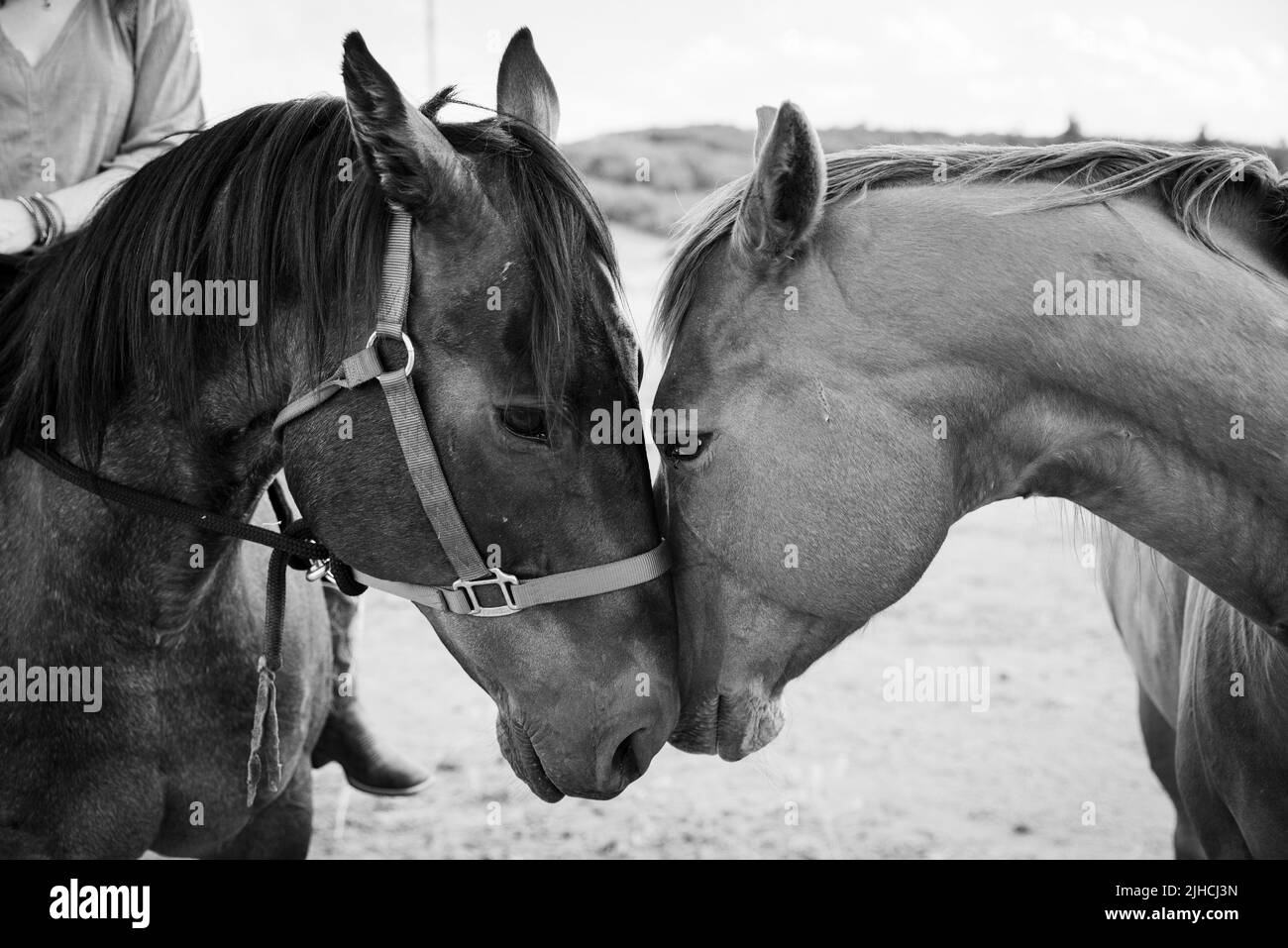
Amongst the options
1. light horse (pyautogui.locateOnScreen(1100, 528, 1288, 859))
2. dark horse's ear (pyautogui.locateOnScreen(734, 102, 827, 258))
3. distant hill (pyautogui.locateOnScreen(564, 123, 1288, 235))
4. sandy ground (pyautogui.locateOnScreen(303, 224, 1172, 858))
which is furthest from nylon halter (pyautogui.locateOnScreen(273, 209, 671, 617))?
distant hill (pyautogui.locateOnScreen(564, 123, 1288, 235))

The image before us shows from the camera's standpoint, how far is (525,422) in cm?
205

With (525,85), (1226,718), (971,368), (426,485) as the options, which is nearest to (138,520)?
(426,485)

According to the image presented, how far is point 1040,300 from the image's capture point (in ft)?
6.58

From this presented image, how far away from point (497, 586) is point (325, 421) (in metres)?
0.47

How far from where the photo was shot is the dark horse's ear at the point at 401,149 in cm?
185

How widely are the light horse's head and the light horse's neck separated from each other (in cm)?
52

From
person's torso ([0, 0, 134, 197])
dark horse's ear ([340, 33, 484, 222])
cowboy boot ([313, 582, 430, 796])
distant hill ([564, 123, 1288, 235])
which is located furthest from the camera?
distant hill ([564, 123, 1288, 235])

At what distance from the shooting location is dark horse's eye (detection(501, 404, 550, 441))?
6.68 feet

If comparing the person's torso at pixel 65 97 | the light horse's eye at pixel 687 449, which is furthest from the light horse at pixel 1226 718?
the person's torso at pixel 65 97

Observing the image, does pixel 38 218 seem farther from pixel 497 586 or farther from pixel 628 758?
pixel 628 758

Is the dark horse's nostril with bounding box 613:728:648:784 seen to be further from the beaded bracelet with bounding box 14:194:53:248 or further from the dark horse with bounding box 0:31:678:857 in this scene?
the beaded bracelet with bounding box 14:194:53:248

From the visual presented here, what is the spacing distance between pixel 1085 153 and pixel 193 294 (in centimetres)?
184

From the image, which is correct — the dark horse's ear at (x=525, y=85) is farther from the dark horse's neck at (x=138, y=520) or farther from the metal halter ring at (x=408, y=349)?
the dark horse's neck at (x=138, y=520)
